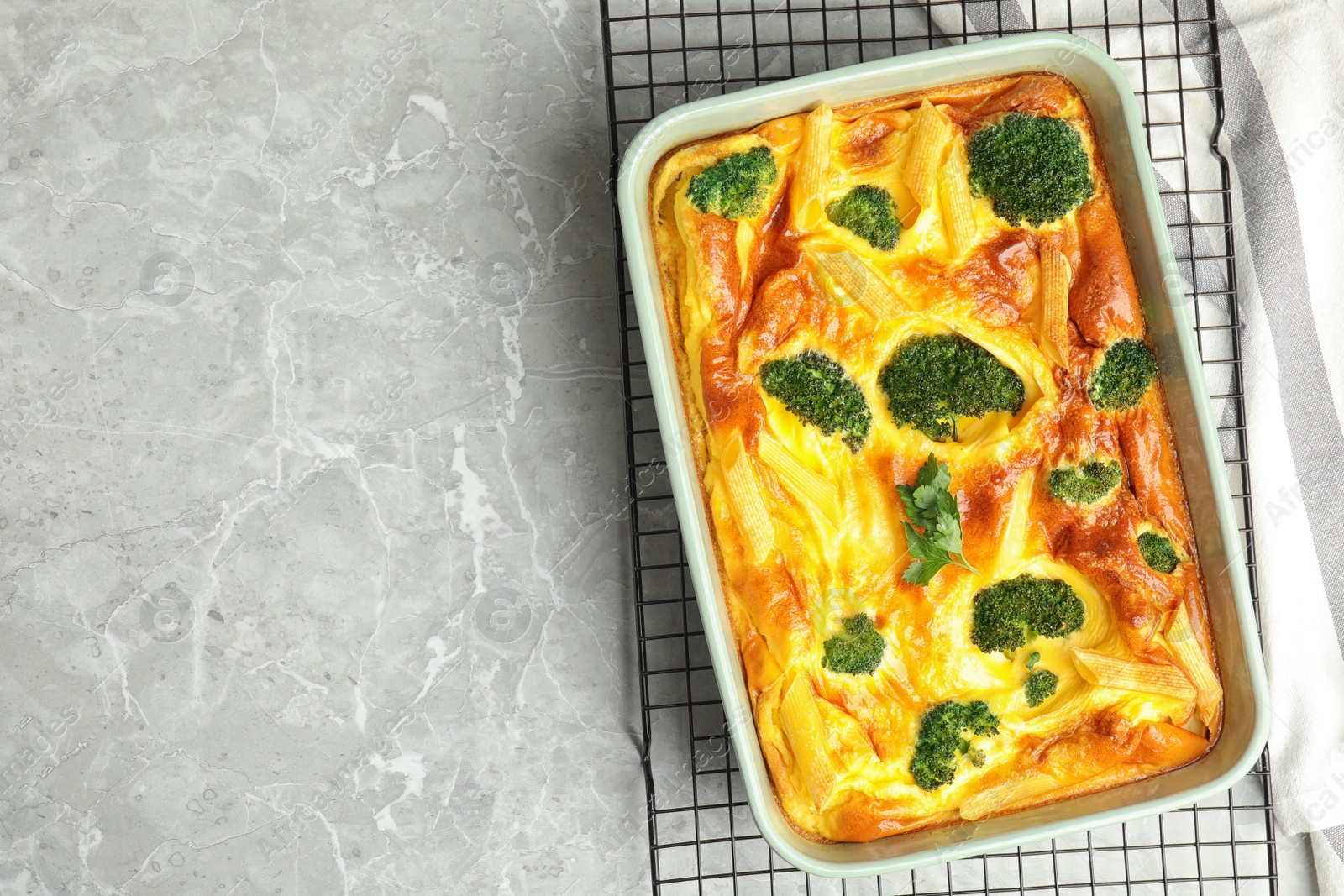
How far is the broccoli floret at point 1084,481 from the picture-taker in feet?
6.02

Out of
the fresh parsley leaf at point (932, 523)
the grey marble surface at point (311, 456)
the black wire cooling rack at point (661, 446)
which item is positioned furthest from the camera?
the grey marble surface at point (311, 456)

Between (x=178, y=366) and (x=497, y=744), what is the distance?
48.1 inches

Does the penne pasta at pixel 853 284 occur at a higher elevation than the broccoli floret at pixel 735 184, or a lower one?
lower

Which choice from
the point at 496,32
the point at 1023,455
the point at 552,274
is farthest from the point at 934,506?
Result: the point at 496,32

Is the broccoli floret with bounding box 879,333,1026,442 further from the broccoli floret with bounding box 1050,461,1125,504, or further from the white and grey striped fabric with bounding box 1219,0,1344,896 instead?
the white and grey striped fabric with bounding box 1219,0,1344,896

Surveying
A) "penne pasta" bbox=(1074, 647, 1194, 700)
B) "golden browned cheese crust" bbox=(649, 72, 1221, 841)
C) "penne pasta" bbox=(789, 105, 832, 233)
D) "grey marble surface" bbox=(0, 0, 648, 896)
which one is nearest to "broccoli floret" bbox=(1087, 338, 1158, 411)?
"golden browned cheese crust" bbox=(649, 72, 1221, 841)

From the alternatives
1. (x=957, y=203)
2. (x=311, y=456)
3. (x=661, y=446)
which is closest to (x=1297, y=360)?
(x=957, y=203)

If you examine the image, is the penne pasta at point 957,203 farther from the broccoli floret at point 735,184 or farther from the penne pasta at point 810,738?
the penne pasta at point 810,738

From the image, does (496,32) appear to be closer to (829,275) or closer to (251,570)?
(829,275)

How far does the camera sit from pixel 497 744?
2285 millimetres

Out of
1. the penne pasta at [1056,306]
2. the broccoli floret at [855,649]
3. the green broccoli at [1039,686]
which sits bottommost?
the green broccoli at [1039,686]

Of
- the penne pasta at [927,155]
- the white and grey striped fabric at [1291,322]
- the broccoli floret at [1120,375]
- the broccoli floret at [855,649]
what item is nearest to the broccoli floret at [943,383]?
the broccoli floret at [1120,375]

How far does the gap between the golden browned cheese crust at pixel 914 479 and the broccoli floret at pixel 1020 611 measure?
0.03m

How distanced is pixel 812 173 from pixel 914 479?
65 centimetres
